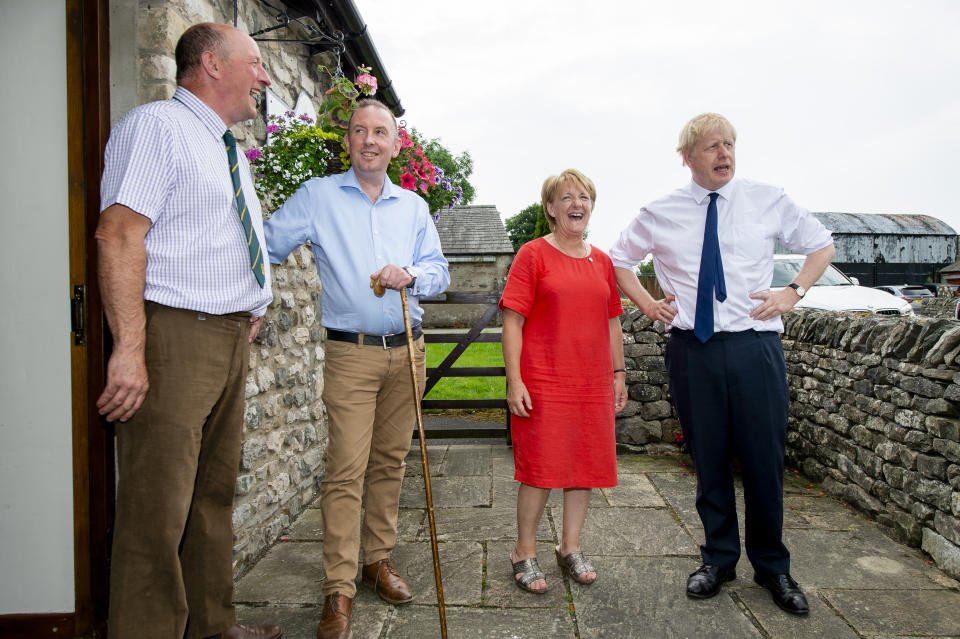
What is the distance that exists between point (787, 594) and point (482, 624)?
130 centimetres

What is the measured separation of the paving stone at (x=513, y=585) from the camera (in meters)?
2.61

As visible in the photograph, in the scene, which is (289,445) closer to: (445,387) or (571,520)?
(571,520)

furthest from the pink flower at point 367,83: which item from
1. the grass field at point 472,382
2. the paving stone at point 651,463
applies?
the grass field at point 472,382

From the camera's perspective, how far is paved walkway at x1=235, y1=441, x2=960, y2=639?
2.40 metres

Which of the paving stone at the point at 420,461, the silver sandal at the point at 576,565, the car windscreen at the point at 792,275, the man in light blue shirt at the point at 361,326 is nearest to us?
the man in light blue shirt at the point at 361,326

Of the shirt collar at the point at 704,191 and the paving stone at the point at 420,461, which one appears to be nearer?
the shirt collar at the point at 704,191

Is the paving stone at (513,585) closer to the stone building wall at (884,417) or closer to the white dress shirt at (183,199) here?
the white dress shirt at (183,199)

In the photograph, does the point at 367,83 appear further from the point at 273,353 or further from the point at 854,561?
the point at 854,561

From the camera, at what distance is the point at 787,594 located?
251 cm

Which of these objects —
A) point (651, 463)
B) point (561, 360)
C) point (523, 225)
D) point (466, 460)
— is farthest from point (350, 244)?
point (523, 225)

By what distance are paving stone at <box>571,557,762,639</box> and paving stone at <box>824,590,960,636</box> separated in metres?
0.47

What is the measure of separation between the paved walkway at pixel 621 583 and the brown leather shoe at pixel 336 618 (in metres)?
0.10

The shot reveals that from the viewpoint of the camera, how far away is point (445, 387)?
9.08 meters

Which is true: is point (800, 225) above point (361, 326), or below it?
above
